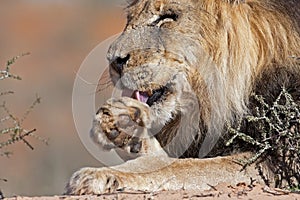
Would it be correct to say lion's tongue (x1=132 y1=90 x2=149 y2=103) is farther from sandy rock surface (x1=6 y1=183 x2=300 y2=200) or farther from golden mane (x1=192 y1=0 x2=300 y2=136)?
sandy rock surface (x1=6 y1=183 x2=300 y2=200)

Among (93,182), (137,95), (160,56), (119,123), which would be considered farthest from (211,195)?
(160,56)

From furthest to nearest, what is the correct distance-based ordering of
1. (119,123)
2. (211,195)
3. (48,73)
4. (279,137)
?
(48,73) → (119,123) → (279,137) → (211,195)

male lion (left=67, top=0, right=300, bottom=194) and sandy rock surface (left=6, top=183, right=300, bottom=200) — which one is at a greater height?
male lion (left=67, top=0, right=300, bottom=194)

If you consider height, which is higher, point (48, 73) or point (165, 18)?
point (165, 18)

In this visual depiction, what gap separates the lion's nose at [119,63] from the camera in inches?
205

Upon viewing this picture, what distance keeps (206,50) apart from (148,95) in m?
0.41

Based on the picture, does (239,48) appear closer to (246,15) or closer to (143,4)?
(246,15)

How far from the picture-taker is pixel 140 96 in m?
5.21

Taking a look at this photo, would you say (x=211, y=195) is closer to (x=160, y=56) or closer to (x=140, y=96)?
(x=140, y=96)

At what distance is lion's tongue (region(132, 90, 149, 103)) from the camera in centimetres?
520

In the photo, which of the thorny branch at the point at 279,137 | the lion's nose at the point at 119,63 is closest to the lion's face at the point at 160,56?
the lion's nose at the point at 119,63

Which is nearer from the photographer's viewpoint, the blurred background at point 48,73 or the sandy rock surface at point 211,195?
the sandy rock surface at point 211,195

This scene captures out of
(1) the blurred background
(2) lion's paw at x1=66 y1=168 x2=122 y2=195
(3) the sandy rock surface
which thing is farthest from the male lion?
(1) the blurred background

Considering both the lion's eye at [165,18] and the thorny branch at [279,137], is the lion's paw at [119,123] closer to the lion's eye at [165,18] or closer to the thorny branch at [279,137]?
the thorny branch at [279,137]
